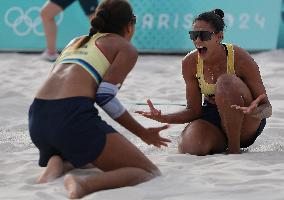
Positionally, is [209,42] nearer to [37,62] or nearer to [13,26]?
[37,62]

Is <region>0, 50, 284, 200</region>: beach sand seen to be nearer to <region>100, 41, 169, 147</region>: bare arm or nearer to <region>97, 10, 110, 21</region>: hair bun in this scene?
<region>100, 41, 169, 147</region>: bare arm

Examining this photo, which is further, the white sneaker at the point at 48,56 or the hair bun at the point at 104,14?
the white sneaker at the point at 48,56

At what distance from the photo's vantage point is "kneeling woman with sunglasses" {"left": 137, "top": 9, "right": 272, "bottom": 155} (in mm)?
3697

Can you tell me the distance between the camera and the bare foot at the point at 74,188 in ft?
9.32

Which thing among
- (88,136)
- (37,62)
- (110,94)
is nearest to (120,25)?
(110,94)

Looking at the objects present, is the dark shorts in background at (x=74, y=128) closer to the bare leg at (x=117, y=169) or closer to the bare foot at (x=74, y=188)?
the bare leg at (x=117, y=169)

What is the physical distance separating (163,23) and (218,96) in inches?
242

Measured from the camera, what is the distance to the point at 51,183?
10.3 feet

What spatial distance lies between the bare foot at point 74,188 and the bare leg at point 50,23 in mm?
6348

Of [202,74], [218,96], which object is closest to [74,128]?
[218,96]

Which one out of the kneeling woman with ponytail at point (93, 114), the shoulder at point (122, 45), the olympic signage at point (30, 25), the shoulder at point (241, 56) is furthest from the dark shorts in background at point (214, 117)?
the olympic signage at point (30, 25)

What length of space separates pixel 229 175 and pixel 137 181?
463 millimetres

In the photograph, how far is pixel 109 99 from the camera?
10.4 feet

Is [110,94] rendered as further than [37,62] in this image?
No
